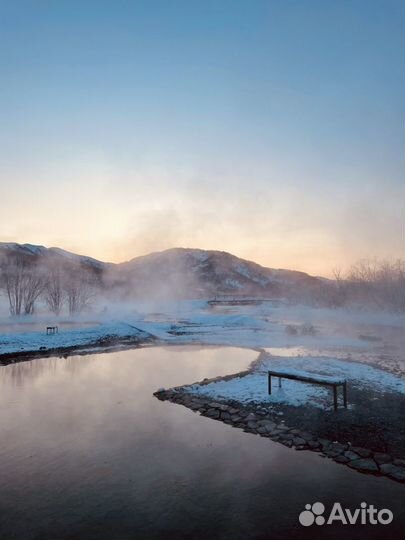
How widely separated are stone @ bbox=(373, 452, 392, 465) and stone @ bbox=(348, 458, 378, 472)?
0.10 m

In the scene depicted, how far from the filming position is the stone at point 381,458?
7.06 metres

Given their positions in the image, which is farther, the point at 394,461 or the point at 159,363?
the point at 159,363

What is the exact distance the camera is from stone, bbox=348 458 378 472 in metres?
6.91

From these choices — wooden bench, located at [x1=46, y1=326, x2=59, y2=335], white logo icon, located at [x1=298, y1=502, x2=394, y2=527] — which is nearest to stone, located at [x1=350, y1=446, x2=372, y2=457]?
white logo icon, located at [x1=298, y1=502, x2=394, y2=527]

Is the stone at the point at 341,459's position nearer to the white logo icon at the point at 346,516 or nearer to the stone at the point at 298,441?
the stone at the point at 298,441

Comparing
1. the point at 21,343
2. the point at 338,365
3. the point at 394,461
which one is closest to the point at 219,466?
the point at 394,461

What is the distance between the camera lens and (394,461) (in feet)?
23.1

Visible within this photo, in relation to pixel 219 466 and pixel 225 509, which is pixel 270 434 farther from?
pixel 225 509

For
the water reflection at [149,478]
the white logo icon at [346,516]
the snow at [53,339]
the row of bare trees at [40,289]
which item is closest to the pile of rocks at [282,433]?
the water reflection at [149,478]

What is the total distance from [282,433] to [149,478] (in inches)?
142

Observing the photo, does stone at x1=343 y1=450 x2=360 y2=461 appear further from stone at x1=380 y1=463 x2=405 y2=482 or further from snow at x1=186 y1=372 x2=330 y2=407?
snow at x1=186 y1=372 x2=330 y2=407

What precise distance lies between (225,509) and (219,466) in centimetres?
147

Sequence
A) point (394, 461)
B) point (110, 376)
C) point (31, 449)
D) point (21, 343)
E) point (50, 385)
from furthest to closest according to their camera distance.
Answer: point (21, 343) < point (110, 376) < point (50, 385) < point (31, 449) < point (394, 461)

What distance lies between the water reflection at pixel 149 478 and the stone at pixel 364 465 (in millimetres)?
256
